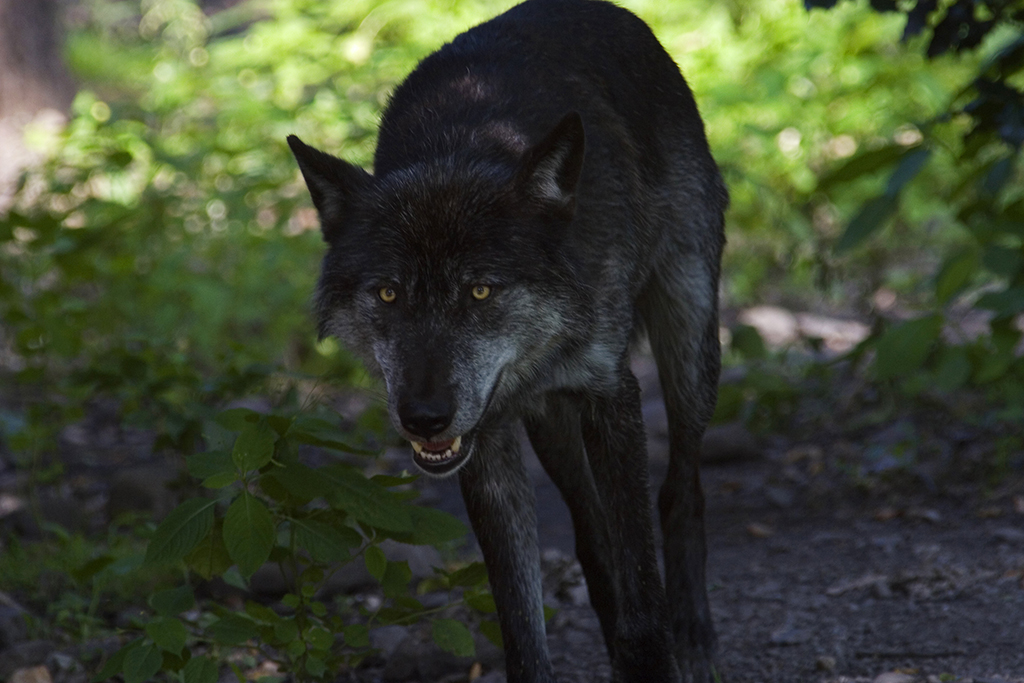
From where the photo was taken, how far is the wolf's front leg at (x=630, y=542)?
3.12 metres

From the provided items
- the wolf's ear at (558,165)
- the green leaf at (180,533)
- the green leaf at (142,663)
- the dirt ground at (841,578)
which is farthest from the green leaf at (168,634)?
the wolf's ear at (558,165)

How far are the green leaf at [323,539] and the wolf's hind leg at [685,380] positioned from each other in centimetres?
131

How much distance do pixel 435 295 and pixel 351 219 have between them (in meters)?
0.43

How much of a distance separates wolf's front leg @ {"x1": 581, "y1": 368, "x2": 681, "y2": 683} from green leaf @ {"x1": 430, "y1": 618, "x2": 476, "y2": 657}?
0.47 m

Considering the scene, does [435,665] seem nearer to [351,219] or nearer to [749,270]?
[351,219]

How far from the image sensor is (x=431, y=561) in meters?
4.32

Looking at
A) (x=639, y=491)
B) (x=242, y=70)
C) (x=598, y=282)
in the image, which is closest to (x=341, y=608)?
(x=639, y=491)

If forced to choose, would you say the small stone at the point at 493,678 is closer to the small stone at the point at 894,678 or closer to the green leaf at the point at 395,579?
the green leaf at the point at 395,579

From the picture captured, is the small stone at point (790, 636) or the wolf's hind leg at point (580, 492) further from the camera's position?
the small stone at point (790, 636)

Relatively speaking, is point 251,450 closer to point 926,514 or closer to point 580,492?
point 580,492

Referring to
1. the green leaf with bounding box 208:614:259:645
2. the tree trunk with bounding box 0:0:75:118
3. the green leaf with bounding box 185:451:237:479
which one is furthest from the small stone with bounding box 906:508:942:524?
the tree trunk with bounding box 0:0:75:118

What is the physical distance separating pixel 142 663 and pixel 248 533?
0.44 meters

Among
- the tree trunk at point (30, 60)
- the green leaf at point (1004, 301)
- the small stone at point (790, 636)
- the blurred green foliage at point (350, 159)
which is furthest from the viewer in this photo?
the tree trunk at point (30, 60)

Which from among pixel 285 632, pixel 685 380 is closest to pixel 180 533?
pixel 285 632
